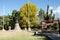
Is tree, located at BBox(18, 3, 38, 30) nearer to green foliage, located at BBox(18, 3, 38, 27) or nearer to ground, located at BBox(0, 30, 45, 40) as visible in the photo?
green foliage, located at BBox(18, 3, 38, 27)

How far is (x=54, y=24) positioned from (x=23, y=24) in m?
12.3

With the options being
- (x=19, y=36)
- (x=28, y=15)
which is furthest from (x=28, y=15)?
(x=19, y=36)

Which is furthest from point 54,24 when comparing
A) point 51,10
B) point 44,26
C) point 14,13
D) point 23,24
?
point 14,13

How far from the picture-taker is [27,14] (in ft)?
248

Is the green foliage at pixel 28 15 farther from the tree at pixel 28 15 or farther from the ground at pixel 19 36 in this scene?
the ground at pixel 19 36

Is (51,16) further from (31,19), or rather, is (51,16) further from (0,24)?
(0,24)

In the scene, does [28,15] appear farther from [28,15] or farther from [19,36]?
[19,36]

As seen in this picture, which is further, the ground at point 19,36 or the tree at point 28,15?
the tree at point 28,15

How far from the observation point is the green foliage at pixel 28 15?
73.9m

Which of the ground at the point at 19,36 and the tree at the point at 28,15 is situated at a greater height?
the tree at the point at 28,15

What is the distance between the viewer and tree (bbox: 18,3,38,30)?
73875mm

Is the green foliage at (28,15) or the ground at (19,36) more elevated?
the green foliage at (28,15)

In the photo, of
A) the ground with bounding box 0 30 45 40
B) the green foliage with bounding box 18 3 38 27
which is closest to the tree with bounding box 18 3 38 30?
the green foliage with bounding box 18 3 38 27

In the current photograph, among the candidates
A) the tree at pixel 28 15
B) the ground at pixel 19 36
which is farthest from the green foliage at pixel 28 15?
the ground at pixel 19 36
